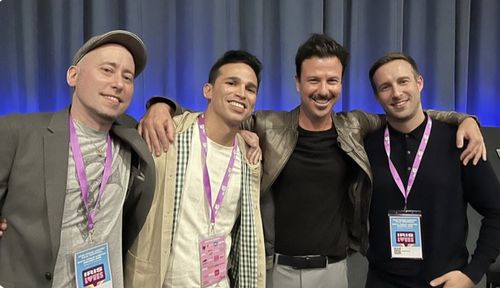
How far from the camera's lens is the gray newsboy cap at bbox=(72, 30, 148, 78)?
1.34 m

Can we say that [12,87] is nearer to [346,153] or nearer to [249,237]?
[249,237]

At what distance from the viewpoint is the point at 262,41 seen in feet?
8.93

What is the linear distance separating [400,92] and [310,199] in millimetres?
562

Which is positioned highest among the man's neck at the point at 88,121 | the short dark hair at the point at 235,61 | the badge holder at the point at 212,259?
the short dark hair at the point at 235,61

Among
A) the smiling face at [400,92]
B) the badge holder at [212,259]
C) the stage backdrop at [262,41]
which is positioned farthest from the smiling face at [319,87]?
the stage backdrop at [262,41]

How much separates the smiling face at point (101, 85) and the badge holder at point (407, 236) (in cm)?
114

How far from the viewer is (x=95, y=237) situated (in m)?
1.31

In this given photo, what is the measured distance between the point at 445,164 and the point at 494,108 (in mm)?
1748

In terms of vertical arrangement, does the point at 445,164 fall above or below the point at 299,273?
above

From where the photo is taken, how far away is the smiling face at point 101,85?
130cm

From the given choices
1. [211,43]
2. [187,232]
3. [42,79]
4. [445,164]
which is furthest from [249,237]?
[42,79]

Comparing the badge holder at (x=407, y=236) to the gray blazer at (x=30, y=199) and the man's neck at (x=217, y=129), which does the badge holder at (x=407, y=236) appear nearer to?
the man's neck at (x=217, y=129)

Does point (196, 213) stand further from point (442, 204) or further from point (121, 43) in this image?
point (442, 204)

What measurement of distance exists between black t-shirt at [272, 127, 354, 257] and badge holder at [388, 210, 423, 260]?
0.22 meters
